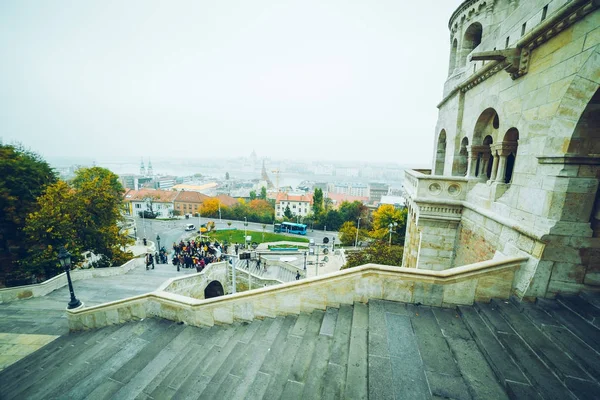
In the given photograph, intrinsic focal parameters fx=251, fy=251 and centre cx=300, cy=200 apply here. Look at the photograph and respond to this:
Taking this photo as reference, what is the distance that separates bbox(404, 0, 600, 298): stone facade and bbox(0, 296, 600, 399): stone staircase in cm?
79

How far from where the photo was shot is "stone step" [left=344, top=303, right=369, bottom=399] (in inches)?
121

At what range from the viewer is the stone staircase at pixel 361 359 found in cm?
297

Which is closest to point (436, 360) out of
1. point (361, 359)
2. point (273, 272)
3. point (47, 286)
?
point (361, 359)

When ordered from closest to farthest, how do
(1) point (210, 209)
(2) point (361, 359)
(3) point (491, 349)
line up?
(3) point (491, 349)
(2) point (361, 359)
(1) point (210, 209)

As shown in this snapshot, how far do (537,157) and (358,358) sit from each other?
14.2ft

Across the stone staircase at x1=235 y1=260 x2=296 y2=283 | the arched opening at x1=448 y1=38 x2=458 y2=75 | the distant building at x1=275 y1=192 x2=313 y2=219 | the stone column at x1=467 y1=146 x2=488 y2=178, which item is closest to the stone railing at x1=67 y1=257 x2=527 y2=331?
the stone column at x1=467 y1=146 x2=488 y2=178

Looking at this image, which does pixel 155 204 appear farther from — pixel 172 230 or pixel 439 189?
pixel 439 189

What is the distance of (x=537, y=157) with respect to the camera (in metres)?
4.18

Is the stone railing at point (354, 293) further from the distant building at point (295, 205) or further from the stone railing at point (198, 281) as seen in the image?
the distant building at point (295, 205)

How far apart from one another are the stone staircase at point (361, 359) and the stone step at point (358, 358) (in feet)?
0.05

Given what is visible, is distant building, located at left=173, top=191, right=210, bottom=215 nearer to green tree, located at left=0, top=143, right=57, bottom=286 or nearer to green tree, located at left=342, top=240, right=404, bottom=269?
green tree, located at left=0, top=143, right=57, bottom=286

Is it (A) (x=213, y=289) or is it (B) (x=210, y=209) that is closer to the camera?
(A) (x=213, y=289)

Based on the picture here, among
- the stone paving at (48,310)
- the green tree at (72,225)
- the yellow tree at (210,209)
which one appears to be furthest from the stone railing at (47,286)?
the yellow tree at (210,209)

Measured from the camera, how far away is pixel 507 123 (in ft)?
17.5
